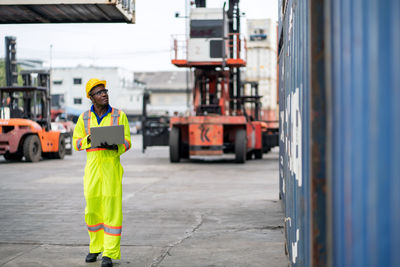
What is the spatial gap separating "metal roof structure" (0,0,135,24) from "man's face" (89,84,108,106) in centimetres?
330

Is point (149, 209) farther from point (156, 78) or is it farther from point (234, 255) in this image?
point (156, 78)

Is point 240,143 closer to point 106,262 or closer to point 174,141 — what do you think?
point 174,141

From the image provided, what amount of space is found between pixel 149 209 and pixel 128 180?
5124mm

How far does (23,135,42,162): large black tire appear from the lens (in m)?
20.7

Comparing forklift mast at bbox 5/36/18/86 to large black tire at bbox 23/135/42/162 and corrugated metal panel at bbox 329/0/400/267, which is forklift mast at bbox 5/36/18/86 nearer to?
large black tire at bbox 23/135/42/162

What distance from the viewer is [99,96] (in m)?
5.89

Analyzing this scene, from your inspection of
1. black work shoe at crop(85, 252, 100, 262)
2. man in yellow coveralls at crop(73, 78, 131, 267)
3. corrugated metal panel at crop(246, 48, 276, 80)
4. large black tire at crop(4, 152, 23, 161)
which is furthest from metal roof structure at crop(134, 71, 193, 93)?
black work shoe at crop(85, 252, 100, 262)

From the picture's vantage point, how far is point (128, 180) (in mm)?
14711

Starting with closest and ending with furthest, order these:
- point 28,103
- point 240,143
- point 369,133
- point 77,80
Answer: point 369,133, point 240,143, point 28,103, point 77,80

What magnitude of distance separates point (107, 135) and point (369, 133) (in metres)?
4.15

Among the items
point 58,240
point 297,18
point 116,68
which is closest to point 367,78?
point 297,18

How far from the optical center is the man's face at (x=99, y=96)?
589 centimetres

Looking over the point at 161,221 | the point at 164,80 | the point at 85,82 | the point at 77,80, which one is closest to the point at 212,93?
the point at 161,221

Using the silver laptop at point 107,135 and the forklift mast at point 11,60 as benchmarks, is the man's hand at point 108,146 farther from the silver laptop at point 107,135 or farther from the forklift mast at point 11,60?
the forklift mast at point 11,60
